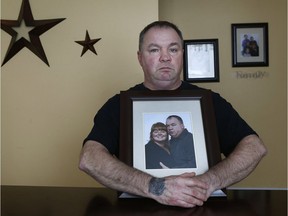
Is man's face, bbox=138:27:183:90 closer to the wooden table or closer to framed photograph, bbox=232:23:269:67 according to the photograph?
the wooden table

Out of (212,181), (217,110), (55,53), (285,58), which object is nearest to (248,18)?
(285,58)

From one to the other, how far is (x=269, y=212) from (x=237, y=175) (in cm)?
23

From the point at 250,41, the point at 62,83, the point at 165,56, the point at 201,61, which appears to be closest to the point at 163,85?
the point at 165,56

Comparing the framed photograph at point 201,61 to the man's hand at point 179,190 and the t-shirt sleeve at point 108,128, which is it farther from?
the man's hand at point 179,190

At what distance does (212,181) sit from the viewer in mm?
949

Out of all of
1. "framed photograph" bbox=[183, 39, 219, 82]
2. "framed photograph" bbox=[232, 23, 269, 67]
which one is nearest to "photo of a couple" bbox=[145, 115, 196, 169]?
"framed photograph" bbox=[183, 39, 219, 82]

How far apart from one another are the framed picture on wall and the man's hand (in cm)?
5

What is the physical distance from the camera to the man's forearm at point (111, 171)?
94 centimetres

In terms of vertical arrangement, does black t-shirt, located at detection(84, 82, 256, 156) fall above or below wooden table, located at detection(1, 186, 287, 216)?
above

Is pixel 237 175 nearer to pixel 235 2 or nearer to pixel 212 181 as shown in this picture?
pixel 212 181

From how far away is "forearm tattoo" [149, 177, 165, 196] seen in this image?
900 mm

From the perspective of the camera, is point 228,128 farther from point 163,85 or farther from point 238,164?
point 163,85

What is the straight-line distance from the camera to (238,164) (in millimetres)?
1062

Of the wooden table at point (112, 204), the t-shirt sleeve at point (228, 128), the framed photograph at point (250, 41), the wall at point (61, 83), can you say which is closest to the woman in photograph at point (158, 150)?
the wooden table at point (112, 204)
